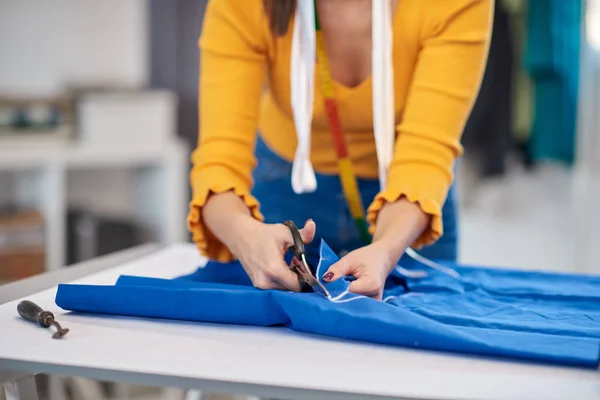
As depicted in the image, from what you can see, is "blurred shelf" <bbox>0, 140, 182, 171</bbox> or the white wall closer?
"blurred shelf" <bbox>0, 140, 182, 171</bbox>

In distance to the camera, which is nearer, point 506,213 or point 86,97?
point 86,97

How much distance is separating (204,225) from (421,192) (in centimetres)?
29

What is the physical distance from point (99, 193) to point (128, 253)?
60.1 inches

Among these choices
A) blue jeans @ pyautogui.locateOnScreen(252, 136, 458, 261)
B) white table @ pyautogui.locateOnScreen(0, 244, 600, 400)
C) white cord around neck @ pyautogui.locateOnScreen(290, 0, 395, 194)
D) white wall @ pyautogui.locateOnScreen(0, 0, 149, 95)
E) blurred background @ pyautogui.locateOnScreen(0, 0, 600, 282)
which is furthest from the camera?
white wall @ pyautogui.locateOnScreen(0, 0, 149, 95)

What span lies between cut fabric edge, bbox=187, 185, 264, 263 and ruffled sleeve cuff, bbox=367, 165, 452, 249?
159 millimetres

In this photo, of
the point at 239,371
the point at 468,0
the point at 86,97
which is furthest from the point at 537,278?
the point at 86,97

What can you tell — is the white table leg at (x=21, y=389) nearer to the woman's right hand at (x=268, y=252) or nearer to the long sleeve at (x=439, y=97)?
the woman's right hand at (x=268, y=252)

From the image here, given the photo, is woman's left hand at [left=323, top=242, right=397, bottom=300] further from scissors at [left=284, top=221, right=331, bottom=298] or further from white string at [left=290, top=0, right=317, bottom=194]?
white string at [left=290, top=0, right=317, bottom=194]

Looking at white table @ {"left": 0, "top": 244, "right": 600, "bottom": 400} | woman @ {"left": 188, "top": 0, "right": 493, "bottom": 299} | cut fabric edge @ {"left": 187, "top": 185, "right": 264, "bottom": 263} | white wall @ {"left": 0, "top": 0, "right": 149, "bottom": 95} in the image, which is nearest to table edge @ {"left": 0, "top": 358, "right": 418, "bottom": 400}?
white table @ {"left": 0, "top": 244, "right": 600, "bottom": 400}

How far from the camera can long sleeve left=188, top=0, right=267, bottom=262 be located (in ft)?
4.05

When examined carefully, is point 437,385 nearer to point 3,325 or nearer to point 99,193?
point 3,325

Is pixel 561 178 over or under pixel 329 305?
under

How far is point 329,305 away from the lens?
95 cm

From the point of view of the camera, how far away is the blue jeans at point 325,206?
1408 millimetres
